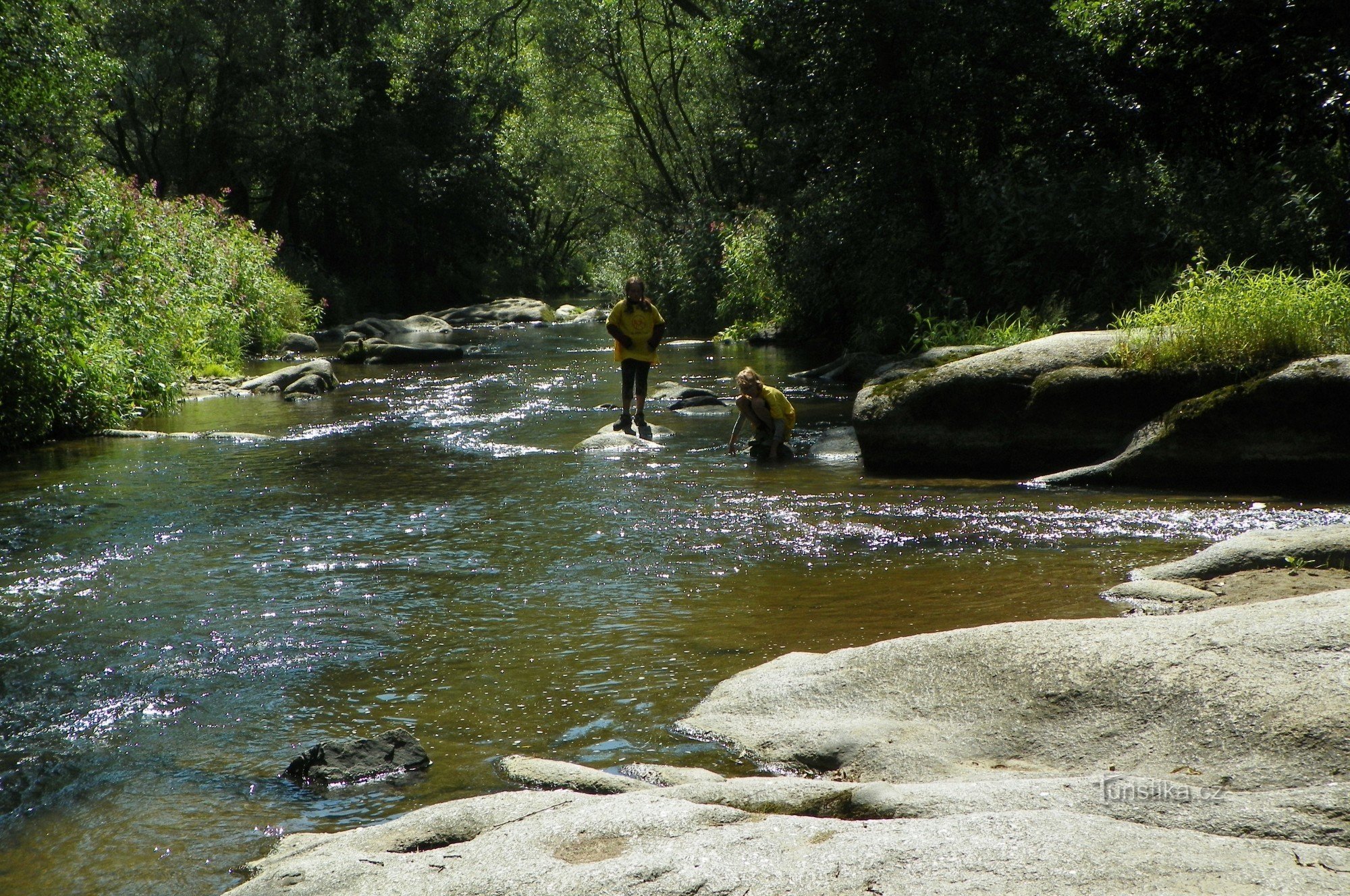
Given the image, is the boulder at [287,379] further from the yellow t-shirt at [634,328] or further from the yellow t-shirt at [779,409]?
the yellow t-shirt at [779,409]

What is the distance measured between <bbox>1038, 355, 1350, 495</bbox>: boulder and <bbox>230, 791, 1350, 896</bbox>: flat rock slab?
7342 mm

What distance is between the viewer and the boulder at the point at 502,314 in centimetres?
4041

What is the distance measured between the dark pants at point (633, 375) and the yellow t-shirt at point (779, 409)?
226 cm

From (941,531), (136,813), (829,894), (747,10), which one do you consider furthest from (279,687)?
(747,10)

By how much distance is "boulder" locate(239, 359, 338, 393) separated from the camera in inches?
758

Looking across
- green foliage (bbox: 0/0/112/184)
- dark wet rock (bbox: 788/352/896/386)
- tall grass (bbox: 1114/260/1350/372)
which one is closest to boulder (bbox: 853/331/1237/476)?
tall grass (bbox: 1114/260/1350/372)

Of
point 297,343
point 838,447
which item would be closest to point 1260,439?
point 838,447

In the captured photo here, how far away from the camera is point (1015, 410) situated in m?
10.9

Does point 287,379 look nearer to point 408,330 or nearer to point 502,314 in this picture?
point 408,330

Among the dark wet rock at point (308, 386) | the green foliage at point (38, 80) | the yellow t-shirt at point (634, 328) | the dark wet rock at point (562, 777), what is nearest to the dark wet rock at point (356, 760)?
the dark wet rock at point (562, 777)

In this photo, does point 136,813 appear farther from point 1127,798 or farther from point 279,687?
point 1127,798

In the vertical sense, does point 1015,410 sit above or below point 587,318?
below

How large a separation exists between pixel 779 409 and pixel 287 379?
10561 mm

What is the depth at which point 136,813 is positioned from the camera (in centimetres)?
436
